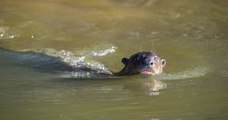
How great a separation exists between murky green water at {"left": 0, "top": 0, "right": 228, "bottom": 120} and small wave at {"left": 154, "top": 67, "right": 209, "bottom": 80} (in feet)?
0.05

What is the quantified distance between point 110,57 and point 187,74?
2.39 metres

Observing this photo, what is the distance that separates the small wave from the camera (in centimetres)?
893

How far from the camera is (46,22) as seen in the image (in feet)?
46.0

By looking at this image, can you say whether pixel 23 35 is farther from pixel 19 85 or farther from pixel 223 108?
pixel 223 108

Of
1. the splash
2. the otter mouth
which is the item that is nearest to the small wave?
the otter mouth

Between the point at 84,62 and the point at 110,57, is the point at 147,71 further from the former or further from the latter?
the point at 110,57

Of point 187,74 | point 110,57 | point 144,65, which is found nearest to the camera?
point 144,65

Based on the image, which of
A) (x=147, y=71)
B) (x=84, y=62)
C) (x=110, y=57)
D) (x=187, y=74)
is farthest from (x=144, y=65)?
(x=110, y=57)

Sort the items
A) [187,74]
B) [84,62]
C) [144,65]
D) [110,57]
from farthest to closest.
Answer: [110,57] < [84,62] < [187,74] < [144,65]

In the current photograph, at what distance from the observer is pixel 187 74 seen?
9352 millimetres

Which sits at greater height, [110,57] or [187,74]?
[110,57]

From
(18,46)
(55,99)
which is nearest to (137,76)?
(55,99)

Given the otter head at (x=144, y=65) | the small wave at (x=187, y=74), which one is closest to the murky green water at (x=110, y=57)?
the small wave at (x=187, y=74)

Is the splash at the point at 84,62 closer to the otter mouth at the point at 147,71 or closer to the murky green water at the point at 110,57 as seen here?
the murky green water at the point at 110,57
